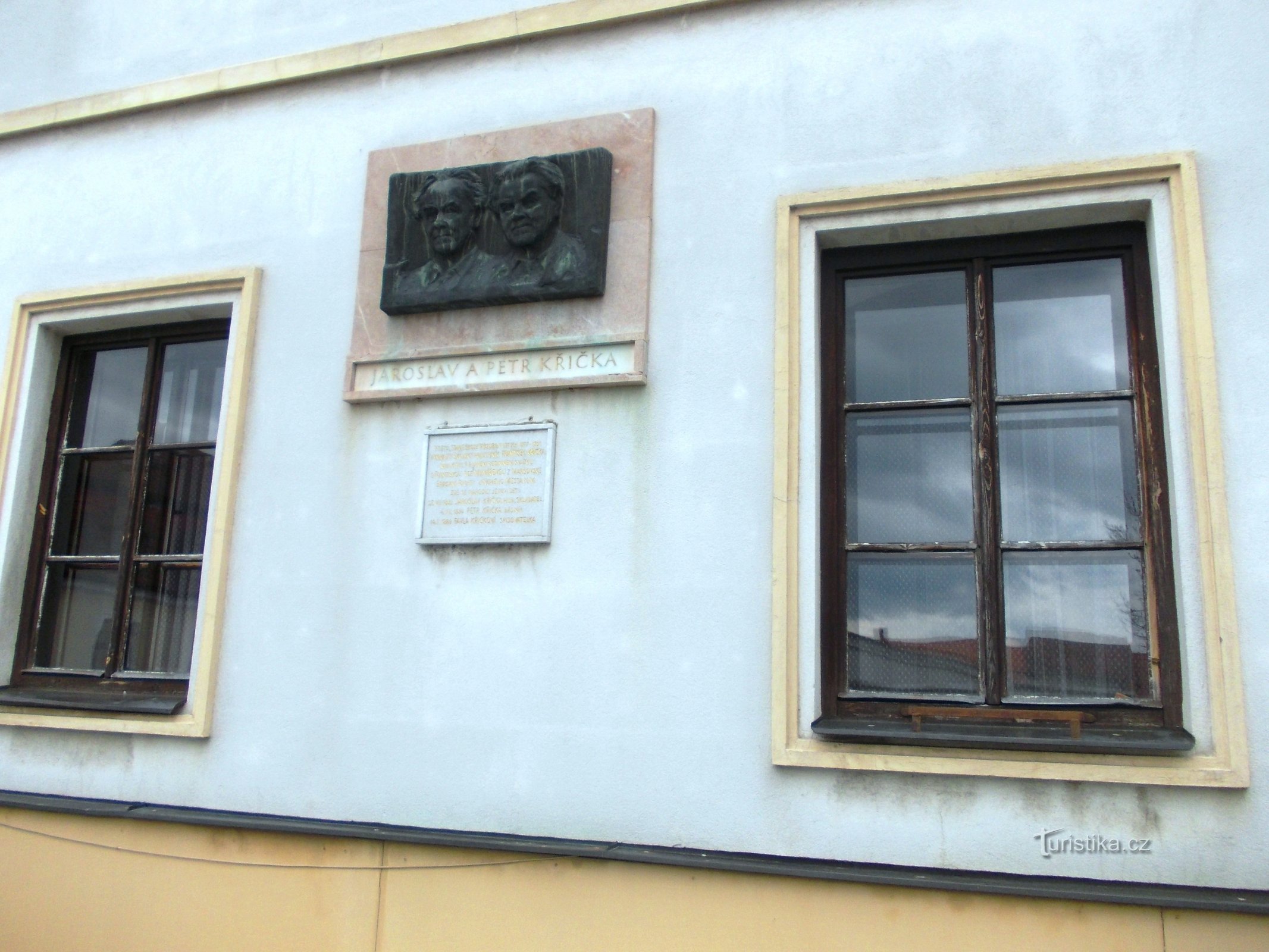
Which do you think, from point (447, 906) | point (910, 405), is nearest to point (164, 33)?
point (910, 405)

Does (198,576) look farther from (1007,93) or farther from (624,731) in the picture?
(1007,93)

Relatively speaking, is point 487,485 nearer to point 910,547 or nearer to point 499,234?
point 499,234

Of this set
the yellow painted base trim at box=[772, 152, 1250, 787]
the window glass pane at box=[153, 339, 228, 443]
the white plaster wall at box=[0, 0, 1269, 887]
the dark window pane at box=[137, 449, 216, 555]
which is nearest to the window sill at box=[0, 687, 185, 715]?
the white plaster wall at box=[0, 0, 1269, 887]

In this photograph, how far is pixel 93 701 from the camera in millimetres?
4785

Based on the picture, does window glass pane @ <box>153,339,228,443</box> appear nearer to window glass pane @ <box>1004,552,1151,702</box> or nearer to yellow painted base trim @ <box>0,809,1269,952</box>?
yellow painted base trim @ <box>0,809,1269,952</box>

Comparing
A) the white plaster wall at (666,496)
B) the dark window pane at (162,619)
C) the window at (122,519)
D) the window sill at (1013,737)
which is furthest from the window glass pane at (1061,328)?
the dark window pane at (162,619)

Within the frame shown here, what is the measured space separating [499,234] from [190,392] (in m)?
1.83

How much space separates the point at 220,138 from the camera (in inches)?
207

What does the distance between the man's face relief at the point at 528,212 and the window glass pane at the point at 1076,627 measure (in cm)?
218

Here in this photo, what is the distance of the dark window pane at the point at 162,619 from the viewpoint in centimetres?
492

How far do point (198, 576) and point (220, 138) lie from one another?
2104 millimetres

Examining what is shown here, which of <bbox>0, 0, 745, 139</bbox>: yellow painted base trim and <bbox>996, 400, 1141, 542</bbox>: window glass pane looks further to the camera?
<bbox>0, 0, 745, 139</bbox>: yellow painted base trim

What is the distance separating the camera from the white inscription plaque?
421 cm

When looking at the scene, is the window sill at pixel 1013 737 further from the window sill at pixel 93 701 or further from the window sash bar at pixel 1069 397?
the window sill at pixel 93 701
